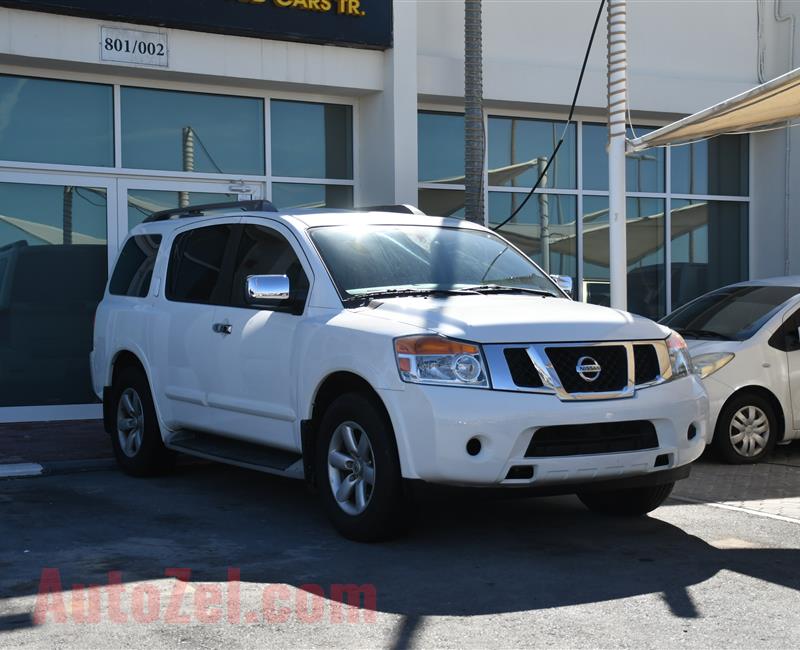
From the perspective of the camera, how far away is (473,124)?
40.2 feet

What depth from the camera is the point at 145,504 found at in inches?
319

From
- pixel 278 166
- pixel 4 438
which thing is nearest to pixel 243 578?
pixel 4 438

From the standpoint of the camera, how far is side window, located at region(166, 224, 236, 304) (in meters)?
8.32

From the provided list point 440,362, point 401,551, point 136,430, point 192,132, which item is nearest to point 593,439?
point 440,362

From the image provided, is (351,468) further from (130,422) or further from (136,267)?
(136,267)

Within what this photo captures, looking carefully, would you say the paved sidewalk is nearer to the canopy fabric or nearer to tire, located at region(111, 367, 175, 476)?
tire, located at region(111, 367, 175, 476)

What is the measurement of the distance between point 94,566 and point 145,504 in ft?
6.21

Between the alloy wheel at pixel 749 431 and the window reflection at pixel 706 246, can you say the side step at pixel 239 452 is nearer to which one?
the alloy wheel at pixel 749 431

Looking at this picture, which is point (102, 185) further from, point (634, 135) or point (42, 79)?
point (634, 135)

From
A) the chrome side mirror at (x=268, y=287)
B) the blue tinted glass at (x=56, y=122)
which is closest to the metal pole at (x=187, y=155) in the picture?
the blue tinted glass at (x=56, y=122)

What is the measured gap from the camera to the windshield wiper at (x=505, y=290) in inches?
290

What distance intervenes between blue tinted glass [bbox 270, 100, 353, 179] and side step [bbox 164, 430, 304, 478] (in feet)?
18.7

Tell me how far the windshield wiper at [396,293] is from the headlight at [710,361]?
3.24 metres

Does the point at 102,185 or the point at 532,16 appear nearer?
the point at 102,185
